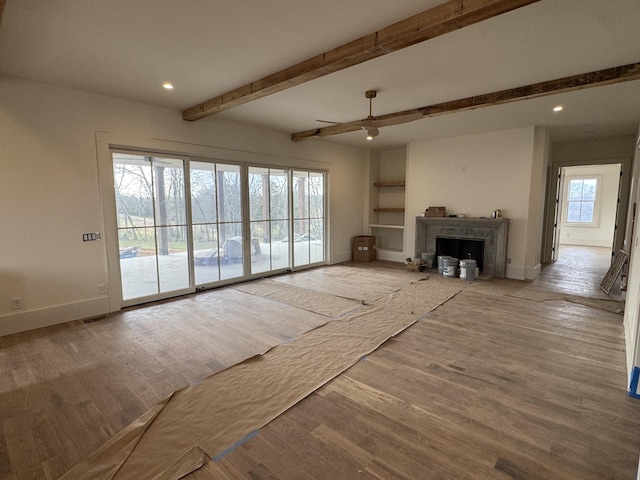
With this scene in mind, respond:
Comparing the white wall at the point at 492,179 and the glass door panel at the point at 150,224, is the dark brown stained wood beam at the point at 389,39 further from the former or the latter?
the white wall at the point at 492,179

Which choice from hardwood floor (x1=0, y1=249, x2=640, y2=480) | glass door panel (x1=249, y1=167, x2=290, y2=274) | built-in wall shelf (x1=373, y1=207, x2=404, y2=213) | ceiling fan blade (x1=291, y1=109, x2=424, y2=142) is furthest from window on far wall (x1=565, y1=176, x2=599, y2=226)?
glass door panel (x1=249, y1=167, x2=290, y2=274)

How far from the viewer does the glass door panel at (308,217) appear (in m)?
6.88

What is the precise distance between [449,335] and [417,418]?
1.57m

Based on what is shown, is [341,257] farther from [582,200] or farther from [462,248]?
[582,200]

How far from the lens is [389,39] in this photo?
2.51m

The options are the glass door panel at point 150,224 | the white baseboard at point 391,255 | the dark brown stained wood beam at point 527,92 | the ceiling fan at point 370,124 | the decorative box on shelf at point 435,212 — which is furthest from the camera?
the white baseboard at point 391,255

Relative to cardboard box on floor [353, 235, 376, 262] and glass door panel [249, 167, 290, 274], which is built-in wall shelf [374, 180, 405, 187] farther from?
glass door panel [249, 167, 290, 274]

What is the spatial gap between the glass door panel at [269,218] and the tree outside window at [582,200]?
10.7 meters

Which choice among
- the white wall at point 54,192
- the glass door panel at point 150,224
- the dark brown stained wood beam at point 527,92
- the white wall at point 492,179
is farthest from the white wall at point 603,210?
the white wall at point 54,192

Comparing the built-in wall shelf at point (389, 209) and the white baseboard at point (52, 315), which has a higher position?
the built-in wall shelf at point (389, 209)

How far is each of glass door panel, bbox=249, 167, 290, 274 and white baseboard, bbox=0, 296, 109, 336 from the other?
2547mm

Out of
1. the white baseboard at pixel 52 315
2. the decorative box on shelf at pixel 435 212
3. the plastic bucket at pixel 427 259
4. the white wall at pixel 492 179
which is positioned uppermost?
the white wall at pixel 492 179

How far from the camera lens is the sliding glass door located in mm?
4559

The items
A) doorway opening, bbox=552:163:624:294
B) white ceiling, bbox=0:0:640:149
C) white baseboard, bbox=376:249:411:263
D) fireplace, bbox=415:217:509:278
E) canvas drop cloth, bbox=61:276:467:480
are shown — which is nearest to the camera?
canvas drop cloth, bbox=61:276:467:480
